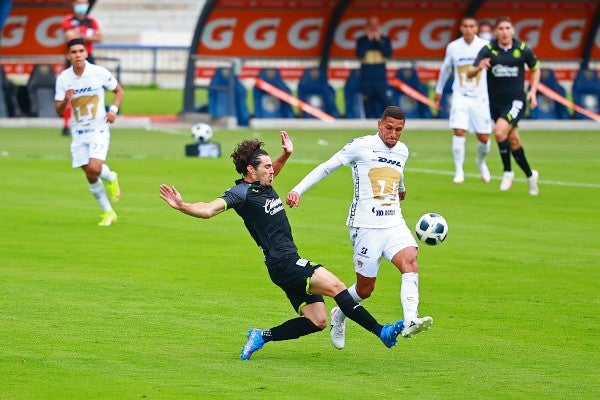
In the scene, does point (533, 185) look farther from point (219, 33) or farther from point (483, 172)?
point (219, 33)

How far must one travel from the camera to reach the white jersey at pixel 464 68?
80.2 feet

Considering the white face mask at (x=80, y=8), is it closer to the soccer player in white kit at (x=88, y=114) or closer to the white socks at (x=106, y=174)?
the soccer player in white kit at (x=88, y=114)

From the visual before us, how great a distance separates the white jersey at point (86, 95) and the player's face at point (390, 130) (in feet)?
27.1

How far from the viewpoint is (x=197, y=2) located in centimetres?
6228

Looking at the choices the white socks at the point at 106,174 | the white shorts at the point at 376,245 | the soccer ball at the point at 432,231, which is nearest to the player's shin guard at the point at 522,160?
the white socks at the point at 106,174

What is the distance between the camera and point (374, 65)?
36812mm

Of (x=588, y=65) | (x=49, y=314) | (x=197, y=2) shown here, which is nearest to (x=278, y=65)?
(x=588, y=65)

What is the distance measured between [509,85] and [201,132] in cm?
700

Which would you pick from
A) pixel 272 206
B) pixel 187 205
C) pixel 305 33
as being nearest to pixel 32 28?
pixel 305 33

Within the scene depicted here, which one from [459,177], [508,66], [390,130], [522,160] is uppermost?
[390,130]

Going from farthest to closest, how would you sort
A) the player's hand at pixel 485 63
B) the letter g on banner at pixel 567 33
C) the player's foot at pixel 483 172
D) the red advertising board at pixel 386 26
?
the letter g on banner at pixel 567 33
the red advertising board at pixel 386 26
the player's foot at pixel 483 172
the player's hand at pixel 485 63

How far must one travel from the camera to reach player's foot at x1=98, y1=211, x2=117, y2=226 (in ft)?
61.9

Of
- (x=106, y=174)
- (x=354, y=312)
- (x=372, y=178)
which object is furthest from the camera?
(x=106, y=174)

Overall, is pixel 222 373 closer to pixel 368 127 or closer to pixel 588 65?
pixel 368 127
